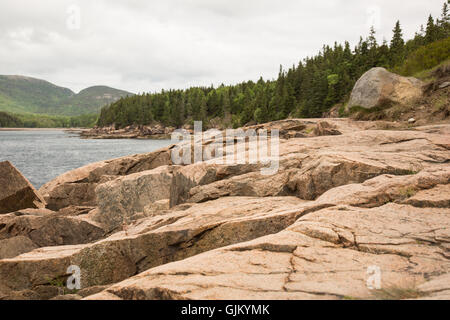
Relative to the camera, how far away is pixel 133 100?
162 metres

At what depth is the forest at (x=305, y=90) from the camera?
51156 millimetres

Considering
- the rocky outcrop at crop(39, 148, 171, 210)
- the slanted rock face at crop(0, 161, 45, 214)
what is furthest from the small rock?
the slanted rock face at crop(0, 161, 45, 214)

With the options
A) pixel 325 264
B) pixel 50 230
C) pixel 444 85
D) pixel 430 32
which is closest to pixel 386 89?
pixel 444 85

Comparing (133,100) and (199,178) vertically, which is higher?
(133,100)

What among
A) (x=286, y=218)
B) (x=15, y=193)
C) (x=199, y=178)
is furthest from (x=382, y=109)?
(x=15, y=193)

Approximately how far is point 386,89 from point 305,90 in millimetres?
70777

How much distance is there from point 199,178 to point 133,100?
160m

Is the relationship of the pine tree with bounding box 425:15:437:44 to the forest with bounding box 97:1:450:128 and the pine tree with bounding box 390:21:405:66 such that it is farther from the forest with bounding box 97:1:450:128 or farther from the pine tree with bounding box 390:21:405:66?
the pine tree with bounding box 390:21:405:66

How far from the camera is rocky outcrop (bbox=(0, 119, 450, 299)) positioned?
4441mm

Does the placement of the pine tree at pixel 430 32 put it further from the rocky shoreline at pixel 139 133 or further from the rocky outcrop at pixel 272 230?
the rocky shoreline at pixel 139 133

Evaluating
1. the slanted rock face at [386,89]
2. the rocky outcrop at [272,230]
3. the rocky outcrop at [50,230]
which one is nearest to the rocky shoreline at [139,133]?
the slanted rock face at [386,89]

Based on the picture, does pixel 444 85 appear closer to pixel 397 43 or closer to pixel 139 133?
pixel 397 43
